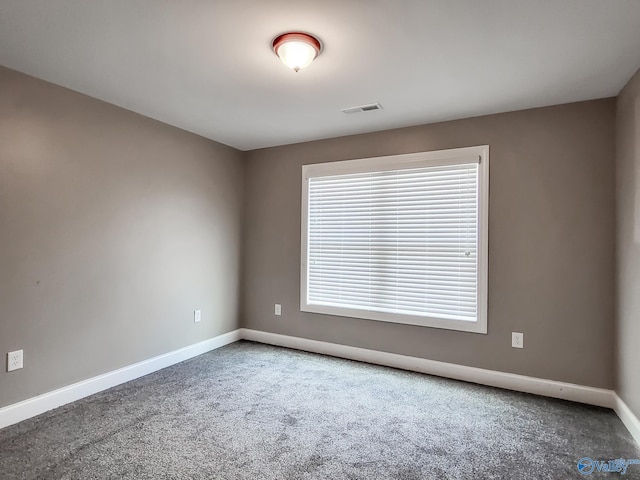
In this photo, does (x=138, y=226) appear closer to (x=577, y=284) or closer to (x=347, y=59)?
(x=347, y=59)

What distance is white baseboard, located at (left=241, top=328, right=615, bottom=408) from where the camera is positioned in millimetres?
2705

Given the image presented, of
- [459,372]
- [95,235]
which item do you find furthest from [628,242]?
[95,235]

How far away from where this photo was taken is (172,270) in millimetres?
3520

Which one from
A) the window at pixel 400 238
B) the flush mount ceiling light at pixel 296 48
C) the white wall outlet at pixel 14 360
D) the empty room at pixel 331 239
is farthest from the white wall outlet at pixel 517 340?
the white wall outlet at pixel 14 360

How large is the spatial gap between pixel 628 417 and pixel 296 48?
3.19 m

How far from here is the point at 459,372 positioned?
3.16 m

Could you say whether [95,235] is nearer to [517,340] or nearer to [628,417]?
[517,340]

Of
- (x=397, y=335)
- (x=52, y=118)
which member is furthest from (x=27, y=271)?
(x=397, y=335)

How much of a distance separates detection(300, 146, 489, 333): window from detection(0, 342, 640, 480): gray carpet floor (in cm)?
74

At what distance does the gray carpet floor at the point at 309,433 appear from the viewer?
1886 millimetres

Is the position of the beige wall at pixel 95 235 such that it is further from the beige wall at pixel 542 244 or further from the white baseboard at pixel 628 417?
the white baseboard at pixel 628 417

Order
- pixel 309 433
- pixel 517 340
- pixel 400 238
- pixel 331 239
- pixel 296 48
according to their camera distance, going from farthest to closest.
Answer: pixel 331 239, pixel 400 238, pixel 517 340, pixel 309 433, pixel 296 48

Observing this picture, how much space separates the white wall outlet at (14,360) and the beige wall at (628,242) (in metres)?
4.09

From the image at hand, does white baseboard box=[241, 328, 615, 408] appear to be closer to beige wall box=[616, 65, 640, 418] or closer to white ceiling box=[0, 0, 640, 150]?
beige wall box=[616, 65, 640, 418]
